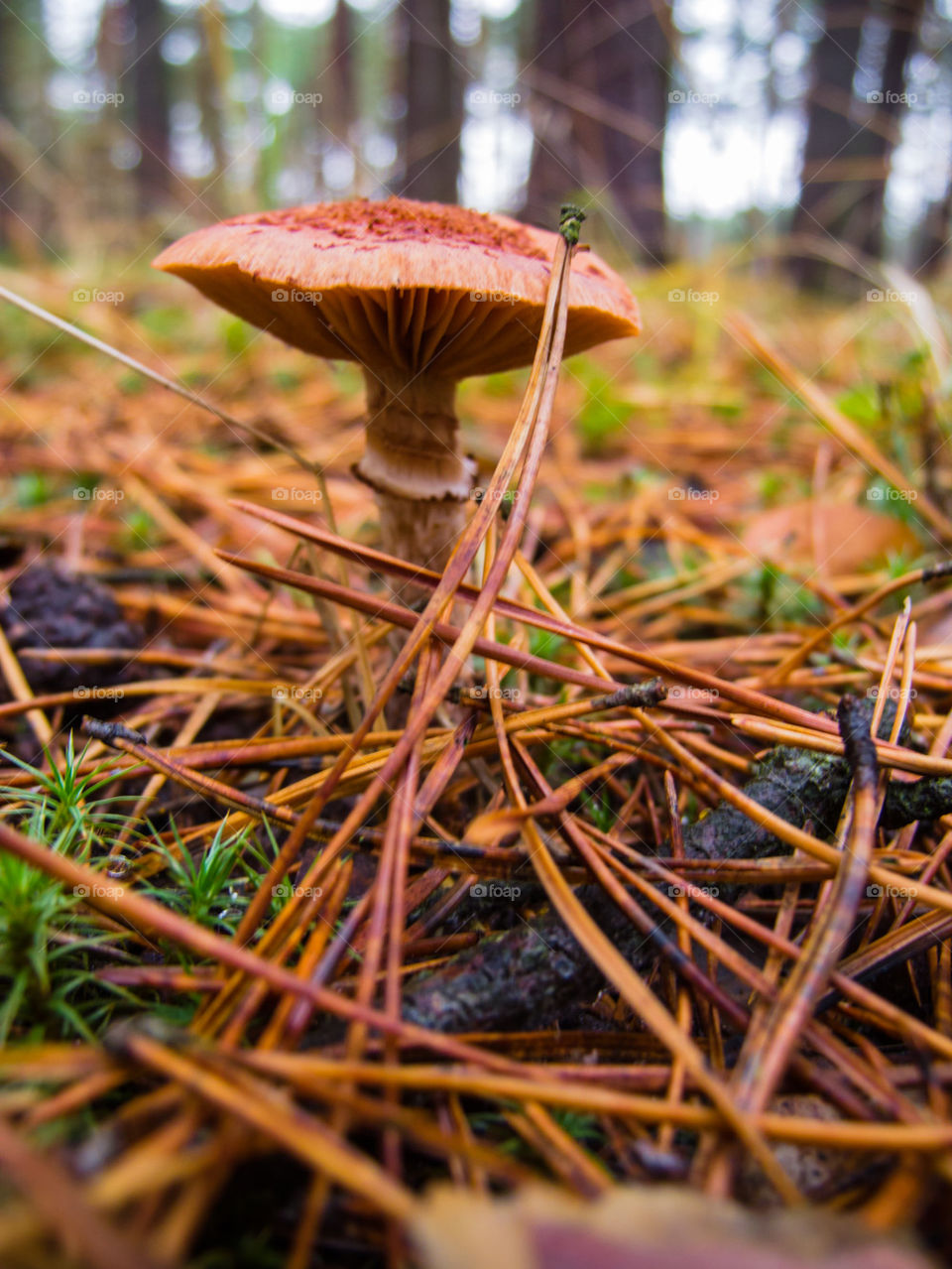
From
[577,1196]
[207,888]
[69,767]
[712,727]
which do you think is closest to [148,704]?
[69,767]

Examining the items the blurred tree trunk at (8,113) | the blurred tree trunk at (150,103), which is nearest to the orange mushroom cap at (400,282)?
the blurred tree trunk at (8,113)

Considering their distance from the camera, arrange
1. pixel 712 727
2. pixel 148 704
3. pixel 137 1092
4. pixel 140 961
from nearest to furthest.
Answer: pixel 137 1092 < pixel 140 961 < pixel 712 727 < pixel 148 704

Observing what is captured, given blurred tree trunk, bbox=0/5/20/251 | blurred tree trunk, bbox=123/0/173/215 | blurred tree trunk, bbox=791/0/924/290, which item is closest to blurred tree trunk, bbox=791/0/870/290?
blurred tree trunk, bbox=791/0/924/290

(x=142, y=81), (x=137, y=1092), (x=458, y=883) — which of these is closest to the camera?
(x=137, y=1092)

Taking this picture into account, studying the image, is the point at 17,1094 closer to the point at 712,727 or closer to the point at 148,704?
the point at 148,704

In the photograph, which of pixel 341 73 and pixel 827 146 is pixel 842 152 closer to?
pixel 827 146

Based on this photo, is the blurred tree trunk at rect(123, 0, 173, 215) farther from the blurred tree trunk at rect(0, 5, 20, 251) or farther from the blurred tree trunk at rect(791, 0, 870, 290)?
the blurred tree trunk at rect(791, 0, 870, 290)

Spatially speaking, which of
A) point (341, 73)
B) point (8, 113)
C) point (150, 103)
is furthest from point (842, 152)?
point (8, 113)
